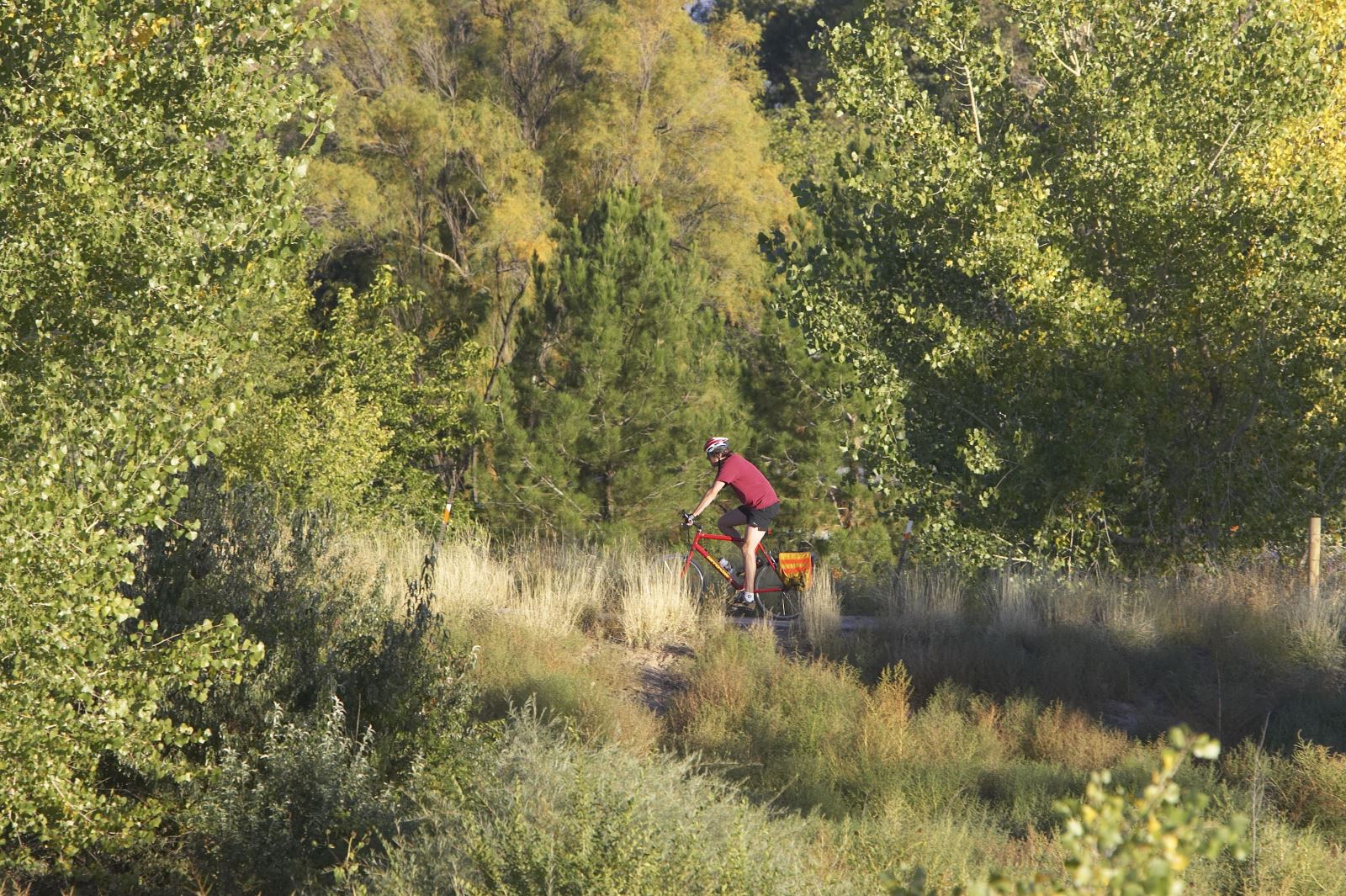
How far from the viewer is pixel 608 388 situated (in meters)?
21.7

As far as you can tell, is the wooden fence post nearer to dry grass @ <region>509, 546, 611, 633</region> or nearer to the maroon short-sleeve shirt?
the maroon short-sleeve shirt

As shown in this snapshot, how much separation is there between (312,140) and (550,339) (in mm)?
16008

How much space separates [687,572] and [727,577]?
350 mm

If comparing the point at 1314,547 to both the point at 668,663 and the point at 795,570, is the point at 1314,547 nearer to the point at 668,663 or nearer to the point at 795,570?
the point at 795,570

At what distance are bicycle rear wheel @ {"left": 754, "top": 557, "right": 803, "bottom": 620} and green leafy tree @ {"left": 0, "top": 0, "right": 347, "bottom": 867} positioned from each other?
6003 millimetres

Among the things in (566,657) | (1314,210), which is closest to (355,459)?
(566,657)

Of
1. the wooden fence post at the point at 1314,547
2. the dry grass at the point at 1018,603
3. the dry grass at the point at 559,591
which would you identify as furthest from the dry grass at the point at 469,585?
the wooden fence post at the point at 1314,547

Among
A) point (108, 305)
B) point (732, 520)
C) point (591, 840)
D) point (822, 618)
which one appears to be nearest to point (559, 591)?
point (732, 520)

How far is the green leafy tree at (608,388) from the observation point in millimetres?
21359

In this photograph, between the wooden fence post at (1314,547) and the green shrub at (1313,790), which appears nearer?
the green shrub at (1313,790)

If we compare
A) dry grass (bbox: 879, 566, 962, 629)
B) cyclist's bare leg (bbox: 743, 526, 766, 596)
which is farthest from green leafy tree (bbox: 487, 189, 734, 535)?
dry grass (bbox: 879, 566, 962, 629)

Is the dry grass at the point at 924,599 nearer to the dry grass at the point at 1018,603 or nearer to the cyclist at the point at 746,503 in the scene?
the dry grass at the point at 1018,603

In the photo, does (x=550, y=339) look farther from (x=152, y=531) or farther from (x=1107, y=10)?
(x=152, y=531)

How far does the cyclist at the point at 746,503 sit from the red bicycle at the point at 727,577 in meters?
0.10
